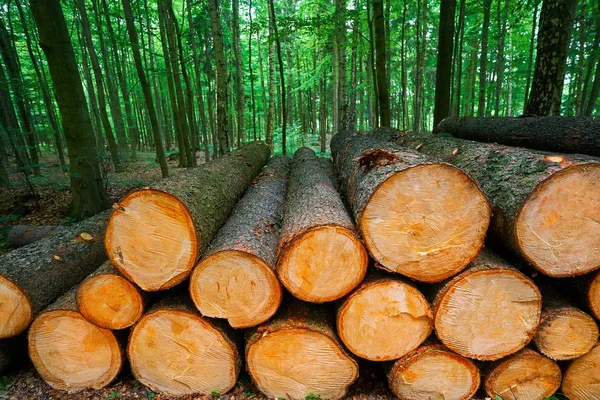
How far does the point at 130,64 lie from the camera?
18.6 metres

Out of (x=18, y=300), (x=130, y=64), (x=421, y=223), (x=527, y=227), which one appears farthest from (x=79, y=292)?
(x=130, y=64)

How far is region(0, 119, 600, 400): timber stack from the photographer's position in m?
2.08

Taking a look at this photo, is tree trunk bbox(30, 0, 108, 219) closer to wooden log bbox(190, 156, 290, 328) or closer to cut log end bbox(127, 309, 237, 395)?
cut log end bbox(127, 309, 237, 395)

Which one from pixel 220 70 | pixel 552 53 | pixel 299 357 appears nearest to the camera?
pixel 299 357

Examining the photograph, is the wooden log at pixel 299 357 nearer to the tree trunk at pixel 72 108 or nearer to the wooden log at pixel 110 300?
the wooden log at pixel 110 300

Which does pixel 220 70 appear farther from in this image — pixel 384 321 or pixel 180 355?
pixel 384 321

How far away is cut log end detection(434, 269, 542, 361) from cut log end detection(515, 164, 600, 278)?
23 centimetres

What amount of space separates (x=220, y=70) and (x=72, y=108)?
401 cm

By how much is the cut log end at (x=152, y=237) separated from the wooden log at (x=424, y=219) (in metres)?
1.40

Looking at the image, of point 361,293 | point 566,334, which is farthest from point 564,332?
point 361,293

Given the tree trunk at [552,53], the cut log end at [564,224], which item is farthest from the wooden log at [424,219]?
the tree trunk at [552,53]

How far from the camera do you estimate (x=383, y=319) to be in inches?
87.5

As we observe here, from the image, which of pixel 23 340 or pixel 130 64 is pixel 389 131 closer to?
pixel 23 340

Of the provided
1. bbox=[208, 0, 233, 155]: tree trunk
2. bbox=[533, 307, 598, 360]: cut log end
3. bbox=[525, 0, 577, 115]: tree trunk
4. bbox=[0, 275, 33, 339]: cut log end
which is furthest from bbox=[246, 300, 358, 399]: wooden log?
bbox=[208, 0, 233, 155]: tree trunk
